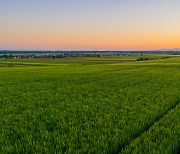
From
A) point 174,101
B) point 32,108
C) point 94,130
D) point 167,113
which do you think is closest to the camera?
point 94,130

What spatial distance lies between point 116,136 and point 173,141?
1.79 meters

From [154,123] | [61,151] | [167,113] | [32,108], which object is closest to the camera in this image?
A: [61,151]

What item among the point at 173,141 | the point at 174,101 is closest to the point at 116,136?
the point at 173,141

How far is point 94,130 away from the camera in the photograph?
10297 millimetres

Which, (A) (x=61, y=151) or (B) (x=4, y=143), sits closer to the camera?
(A) (x=61, y=151)

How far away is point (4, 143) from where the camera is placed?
28.8 feet

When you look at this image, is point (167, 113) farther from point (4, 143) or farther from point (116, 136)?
point (4, 143)

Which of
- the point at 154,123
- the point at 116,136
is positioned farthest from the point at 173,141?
the point at 154,123

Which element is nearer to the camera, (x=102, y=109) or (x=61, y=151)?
(x=61, y=151)

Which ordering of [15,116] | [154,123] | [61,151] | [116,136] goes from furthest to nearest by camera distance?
1. [15,116]
2. [154,123]
3. [116,136]
4. [61,151]

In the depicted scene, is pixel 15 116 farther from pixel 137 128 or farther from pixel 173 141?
pixel 173 141

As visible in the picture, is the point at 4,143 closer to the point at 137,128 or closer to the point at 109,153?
the point at 109,153

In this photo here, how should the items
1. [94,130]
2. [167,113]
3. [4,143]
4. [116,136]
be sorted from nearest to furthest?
[4,143]
[116,136]
[94,130]
[167,113]

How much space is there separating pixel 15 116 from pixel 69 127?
136 inches
